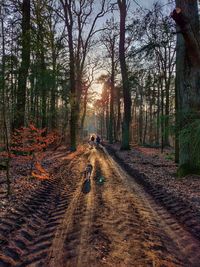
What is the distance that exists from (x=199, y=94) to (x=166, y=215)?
5.37 metres

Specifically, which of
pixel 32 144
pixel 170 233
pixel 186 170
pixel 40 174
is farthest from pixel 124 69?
pixel 170 233

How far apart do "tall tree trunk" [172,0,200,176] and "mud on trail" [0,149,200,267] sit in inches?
121

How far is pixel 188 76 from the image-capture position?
950 cm

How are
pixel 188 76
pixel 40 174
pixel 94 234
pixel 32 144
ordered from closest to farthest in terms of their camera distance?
pixel 94 234 < pixel 188 76 < pixel 32 144 < pixel 40 174

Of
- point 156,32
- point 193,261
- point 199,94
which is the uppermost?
point 156,32

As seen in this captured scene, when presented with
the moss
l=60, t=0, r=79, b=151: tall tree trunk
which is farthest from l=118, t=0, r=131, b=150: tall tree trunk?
the moss

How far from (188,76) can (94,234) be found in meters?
7.15

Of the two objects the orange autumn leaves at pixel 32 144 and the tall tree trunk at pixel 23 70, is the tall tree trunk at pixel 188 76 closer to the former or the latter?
the orange autumn leaves at pixel 32 144

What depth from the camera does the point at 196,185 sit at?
8.27m

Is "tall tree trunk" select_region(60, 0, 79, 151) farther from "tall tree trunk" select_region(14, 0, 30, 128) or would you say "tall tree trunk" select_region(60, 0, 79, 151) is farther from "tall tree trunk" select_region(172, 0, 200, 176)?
"tall tree trunk" select_region(172, 0, 200, 176)

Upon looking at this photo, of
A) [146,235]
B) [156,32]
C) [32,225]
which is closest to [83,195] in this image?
[32,225]

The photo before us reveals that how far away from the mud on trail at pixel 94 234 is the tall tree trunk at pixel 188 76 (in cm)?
309

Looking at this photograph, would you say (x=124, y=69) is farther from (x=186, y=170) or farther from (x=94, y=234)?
(x=94, y=234)

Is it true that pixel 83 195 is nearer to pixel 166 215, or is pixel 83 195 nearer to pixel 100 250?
pixel 166 215
